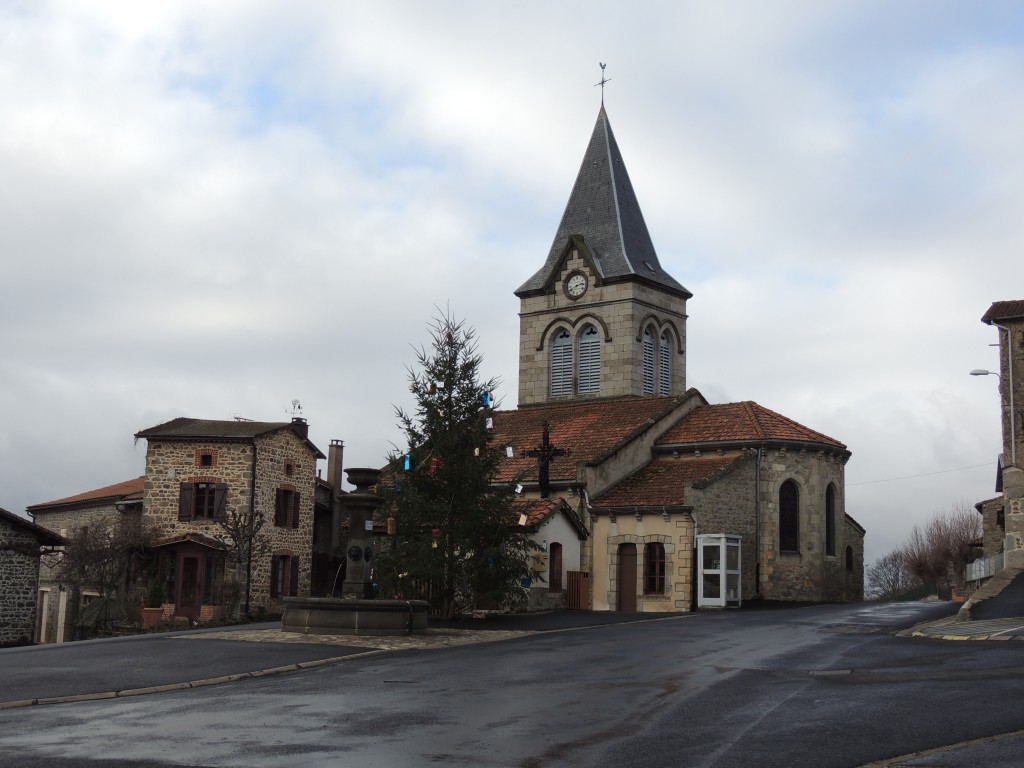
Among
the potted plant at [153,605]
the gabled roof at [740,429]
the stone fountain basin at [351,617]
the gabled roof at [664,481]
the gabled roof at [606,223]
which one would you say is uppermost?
the gabled roof at [606,223]

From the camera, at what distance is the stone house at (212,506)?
1516 inches

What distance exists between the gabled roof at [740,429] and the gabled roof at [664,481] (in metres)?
0.68

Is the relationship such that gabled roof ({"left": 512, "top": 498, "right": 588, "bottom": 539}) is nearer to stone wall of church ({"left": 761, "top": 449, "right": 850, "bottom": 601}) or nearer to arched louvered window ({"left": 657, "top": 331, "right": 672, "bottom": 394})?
stone wall of church ({"left": 761, "top": 449, "right": 850, "bottom": 601})

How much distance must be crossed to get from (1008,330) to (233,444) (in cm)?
2490

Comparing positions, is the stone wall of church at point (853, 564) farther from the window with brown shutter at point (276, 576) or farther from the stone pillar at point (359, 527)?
the stone pillar at point (359, 527)

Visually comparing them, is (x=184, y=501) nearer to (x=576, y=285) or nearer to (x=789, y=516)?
(x=576, y=285)

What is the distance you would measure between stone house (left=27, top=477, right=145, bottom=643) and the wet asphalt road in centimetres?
2626

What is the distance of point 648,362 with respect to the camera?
4812 centimetres

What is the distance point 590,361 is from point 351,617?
26989 millimetres

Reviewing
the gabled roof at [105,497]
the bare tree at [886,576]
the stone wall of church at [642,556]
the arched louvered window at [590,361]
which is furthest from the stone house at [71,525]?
the bare tree at [886,576]

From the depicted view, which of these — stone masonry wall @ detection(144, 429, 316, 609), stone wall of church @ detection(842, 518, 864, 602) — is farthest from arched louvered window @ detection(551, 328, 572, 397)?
stone masonry wall @ detection(144, 429, 316, 609)

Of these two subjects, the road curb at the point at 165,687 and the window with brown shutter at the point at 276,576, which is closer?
the road curb at the point at 165,687

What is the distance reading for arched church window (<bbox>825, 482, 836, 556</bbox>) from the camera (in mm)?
39094

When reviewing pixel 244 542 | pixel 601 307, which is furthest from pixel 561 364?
pixel 244 542
